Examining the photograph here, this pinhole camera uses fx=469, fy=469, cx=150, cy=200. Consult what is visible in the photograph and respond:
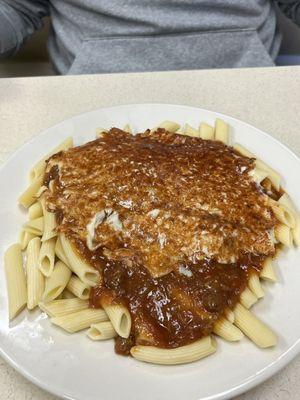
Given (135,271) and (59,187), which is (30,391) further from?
(59,187)

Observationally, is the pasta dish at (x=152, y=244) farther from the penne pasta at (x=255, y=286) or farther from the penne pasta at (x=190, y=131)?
the penne pasta at (x=190, y=131)

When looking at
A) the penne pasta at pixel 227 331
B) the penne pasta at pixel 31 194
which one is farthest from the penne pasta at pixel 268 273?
the penne pasta at pixel 31 194

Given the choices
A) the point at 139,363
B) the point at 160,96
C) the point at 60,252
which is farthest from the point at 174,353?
the point at 160,96

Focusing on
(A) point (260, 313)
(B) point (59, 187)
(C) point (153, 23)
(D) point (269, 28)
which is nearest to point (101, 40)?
(C) point (153, 23)

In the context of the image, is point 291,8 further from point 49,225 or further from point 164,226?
point 49,225

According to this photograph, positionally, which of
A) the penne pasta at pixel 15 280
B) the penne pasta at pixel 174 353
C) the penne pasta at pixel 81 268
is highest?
the penne pasta at pixel 174 353

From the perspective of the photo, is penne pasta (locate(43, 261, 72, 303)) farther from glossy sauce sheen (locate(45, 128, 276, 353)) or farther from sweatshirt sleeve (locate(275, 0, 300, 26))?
sweatshirt sleeve (locate(275, 0, 300, 26))
